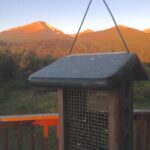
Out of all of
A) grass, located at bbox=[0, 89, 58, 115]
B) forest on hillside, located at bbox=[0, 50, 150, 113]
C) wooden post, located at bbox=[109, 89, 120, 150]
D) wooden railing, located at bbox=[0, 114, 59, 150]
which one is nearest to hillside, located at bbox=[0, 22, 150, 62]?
forest on hillside, located at bbox=[0, 50, 150, 113]

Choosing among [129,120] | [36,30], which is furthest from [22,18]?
[129,120]

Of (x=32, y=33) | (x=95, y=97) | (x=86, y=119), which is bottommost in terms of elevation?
(x=86, y=119)

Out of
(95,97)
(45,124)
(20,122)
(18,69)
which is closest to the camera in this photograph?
(95,97)

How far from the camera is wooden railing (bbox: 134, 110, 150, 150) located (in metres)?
2.63

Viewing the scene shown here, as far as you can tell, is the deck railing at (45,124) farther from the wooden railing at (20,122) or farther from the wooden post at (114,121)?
the wooden post at (114,121)

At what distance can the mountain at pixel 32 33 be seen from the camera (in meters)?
12.4

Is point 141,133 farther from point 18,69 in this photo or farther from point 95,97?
point 18,69

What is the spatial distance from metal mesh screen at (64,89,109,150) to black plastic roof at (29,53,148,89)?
0.48 ft

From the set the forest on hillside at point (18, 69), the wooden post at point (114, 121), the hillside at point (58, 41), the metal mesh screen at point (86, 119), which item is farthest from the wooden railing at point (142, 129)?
the forest on hillside at point (18, 69)

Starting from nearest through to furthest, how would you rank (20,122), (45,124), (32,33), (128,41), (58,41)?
(20,122) → (45,124) → (128,41) → (58,41) → (32,33)

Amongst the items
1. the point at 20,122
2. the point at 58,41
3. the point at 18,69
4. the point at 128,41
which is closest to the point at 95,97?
the point at 20,122

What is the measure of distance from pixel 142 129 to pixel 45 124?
79cm

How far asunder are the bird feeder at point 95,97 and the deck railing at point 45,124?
29.7 inches

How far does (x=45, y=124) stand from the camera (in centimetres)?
264
